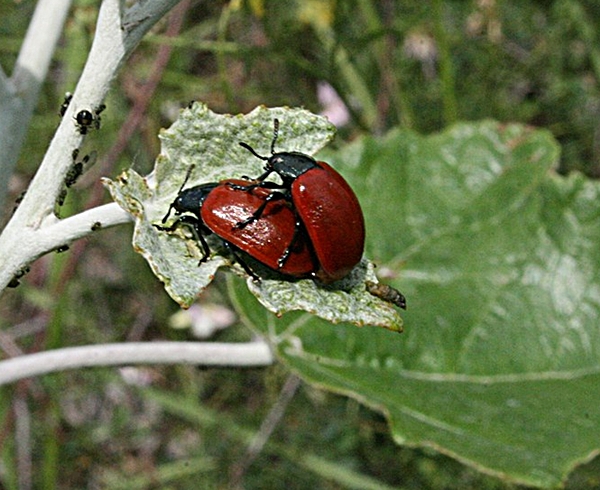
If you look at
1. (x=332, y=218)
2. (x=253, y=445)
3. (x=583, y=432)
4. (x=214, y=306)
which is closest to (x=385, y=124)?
(x=214, y=306)

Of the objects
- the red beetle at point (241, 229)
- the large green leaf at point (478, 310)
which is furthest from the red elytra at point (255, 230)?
the large green leaf at point (478, 310)

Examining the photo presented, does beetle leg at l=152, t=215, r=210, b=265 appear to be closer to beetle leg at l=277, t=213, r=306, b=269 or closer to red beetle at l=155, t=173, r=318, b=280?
red beetle at l=155, t=173, r=318, b=280

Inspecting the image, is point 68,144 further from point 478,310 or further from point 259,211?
point 478,310

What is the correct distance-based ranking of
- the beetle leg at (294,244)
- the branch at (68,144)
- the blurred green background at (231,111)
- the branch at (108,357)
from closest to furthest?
the branch at (68,144)
the beetle leg at (294,244)
the branch at (108,357)
the blurred green background at (231,111)

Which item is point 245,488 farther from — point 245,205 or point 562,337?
point 245,205

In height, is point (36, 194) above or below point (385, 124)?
above

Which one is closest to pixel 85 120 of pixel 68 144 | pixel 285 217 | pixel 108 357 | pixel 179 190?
pixel 68 144

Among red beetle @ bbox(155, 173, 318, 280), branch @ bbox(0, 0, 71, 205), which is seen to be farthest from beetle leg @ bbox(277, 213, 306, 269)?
branch @ bbox(0, 0, 71, 205)

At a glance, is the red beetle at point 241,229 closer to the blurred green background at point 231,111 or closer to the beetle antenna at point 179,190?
the beetle antenna at point 179,190
